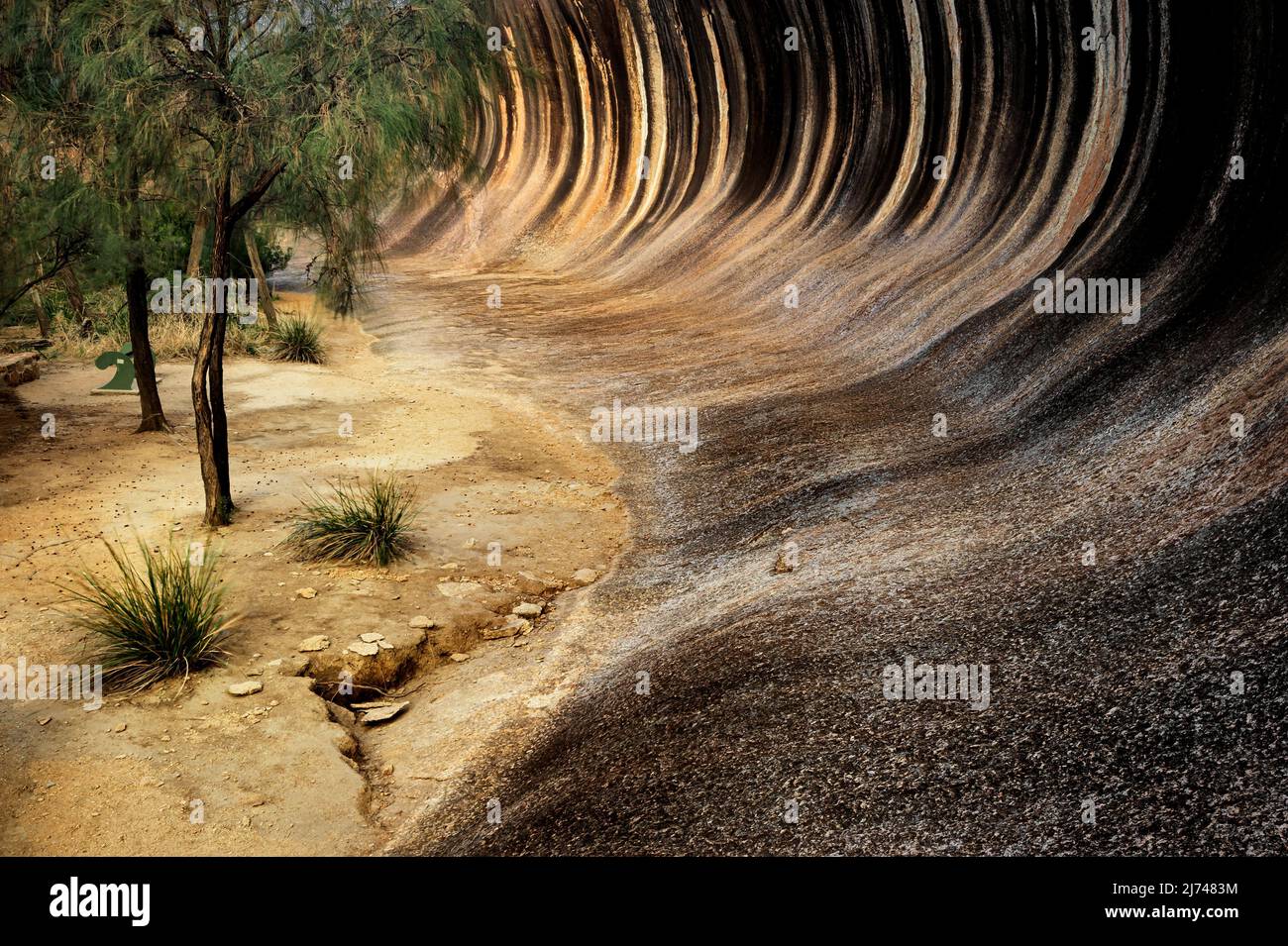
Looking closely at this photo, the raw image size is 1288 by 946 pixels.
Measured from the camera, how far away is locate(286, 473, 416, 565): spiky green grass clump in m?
7.62

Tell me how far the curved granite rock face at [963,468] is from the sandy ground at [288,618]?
1.58 feet

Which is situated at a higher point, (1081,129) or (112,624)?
(1081,129)

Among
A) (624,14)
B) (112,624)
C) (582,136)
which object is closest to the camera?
(112,624)

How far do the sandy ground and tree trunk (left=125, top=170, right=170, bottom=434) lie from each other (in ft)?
0.73

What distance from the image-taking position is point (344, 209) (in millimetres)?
8219

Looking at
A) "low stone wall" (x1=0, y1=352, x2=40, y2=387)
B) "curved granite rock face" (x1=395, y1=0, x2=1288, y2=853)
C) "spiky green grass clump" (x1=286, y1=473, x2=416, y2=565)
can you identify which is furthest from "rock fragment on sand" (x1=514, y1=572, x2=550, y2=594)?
"low stone wall" (x1=0, y1=352, x2=40, y2=387)

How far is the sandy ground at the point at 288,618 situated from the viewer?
4.92m

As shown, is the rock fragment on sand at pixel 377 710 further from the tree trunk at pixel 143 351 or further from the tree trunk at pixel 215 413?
the tree trunk at pixel 143 351

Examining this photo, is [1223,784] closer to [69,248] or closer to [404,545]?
[404,545]

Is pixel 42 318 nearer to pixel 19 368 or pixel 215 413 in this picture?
pixel 19 368

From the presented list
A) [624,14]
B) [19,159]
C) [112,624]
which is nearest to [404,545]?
[112,624]

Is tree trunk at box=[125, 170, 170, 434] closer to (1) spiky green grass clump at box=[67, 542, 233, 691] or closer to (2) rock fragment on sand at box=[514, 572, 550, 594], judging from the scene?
(1) spiky green grass clump at box=[67, 542, 233, 691]

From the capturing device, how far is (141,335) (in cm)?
1049

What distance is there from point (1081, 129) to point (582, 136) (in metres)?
17.5
